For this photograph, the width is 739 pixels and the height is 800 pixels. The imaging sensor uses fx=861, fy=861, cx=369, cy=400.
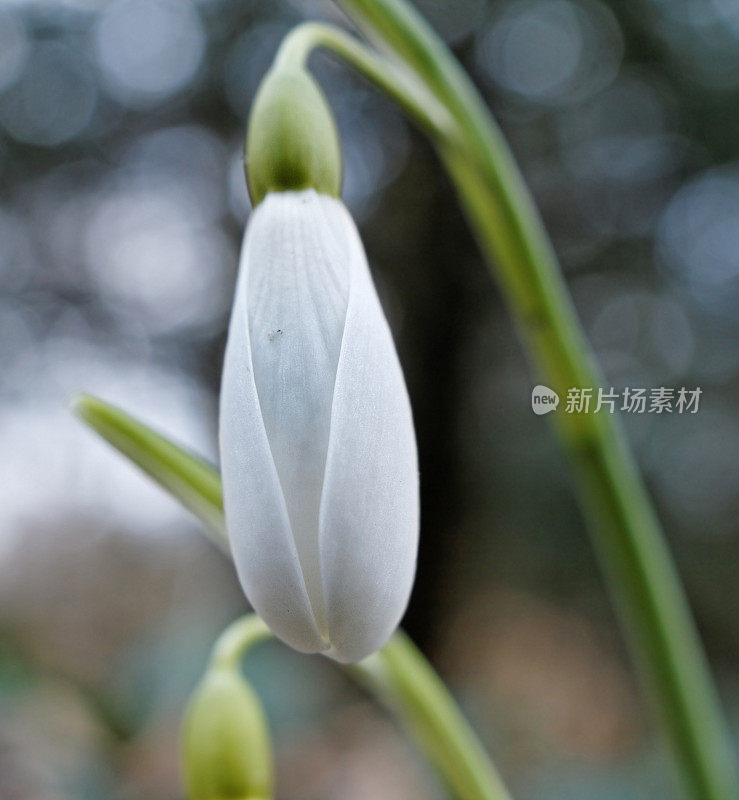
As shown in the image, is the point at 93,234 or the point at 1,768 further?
the point at 93,234

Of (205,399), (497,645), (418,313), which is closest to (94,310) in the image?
(205,399)

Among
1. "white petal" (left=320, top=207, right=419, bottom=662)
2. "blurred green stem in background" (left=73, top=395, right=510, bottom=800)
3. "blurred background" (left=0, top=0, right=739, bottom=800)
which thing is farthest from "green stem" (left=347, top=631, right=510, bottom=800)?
"blurred background" (left=0, top=0, right=739, bottom=800)

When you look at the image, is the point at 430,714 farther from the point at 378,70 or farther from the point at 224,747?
the point at 378,70

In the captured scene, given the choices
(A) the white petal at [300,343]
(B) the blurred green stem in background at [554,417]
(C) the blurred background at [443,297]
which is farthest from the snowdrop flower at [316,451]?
(C) the blurred background at [443,297]

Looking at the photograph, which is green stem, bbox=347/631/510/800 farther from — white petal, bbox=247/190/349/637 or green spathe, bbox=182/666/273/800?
white petal, bbox=247/190/349/637

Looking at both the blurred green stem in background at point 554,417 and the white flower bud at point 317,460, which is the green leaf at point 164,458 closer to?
the blurred green stem in background at point 554,417

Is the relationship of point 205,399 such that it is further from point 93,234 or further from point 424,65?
point 424,65
